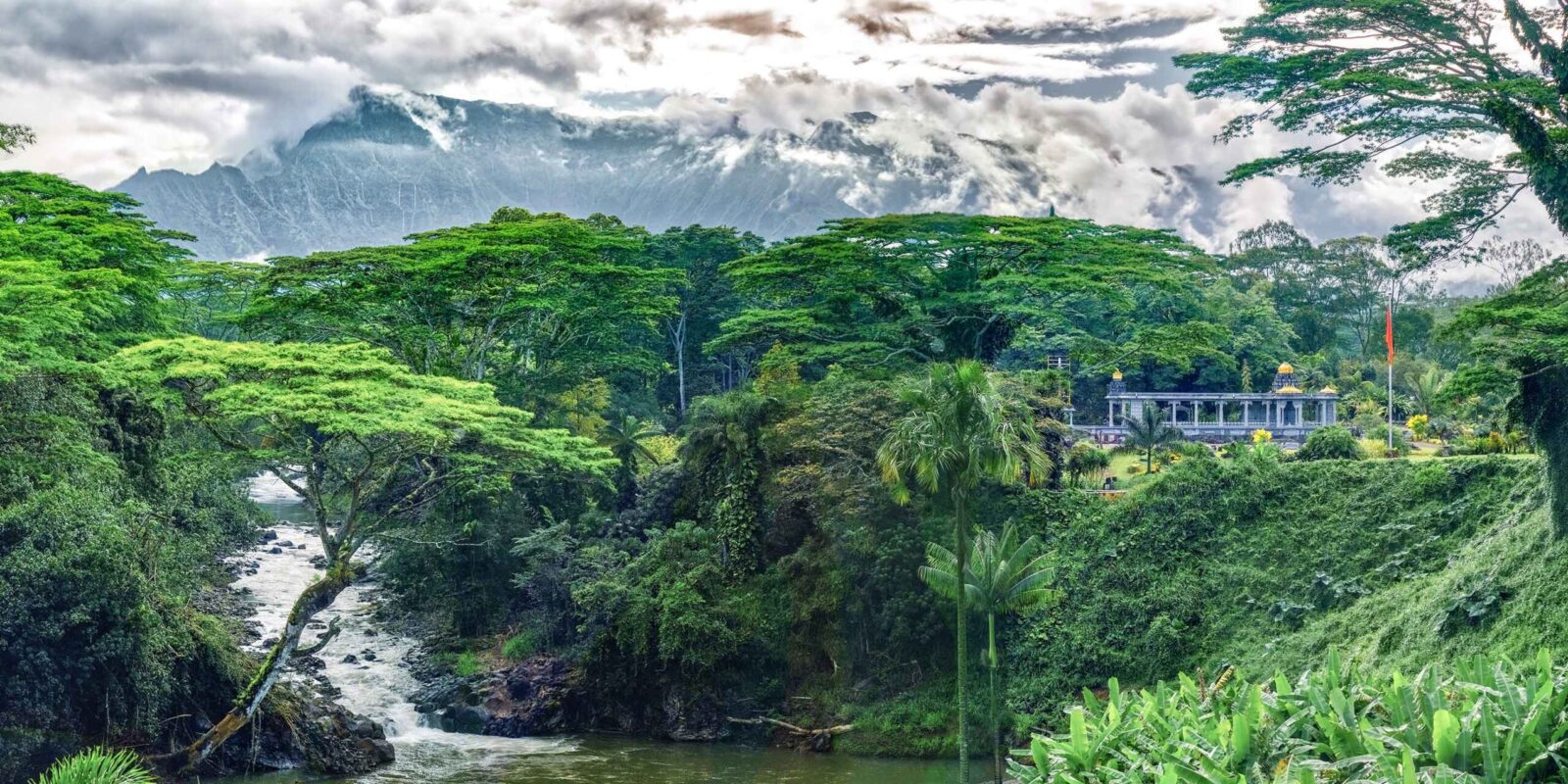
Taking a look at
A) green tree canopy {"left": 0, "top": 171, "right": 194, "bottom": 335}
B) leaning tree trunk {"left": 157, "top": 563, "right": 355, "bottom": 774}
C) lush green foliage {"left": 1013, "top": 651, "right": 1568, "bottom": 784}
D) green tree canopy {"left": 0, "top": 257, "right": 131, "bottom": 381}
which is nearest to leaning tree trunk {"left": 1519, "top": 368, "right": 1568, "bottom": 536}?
lush green foliage {"left": 1013, "top": 651, "right": 1568, "bottom": 784}

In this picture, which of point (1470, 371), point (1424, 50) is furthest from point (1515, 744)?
point (1424, 50)

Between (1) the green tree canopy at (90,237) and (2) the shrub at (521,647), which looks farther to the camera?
(2) the shrub at (521,647)

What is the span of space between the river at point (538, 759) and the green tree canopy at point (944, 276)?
1011cm

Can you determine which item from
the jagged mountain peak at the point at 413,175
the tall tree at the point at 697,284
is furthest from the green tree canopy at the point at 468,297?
the jagged mountain peak at the point at 413,175

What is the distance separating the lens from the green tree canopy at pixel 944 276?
30094mm

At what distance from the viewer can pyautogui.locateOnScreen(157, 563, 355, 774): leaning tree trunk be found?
1983 centimetres

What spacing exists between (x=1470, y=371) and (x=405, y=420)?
15.0 meters

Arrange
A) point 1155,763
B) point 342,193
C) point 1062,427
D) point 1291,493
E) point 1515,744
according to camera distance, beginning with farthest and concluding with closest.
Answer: point 342,193, point 1062,427, point 1291,493, point 1155,763, point 1515,744

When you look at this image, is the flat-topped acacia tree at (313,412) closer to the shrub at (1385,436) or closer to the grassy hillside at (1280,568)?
the grassy hillside at (1280,568)

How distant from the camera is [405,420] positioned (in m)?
19.3

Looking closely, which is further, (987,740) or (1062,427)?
(1062,427)

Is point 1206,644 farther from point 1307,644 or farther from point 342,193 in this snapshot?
point 342,193

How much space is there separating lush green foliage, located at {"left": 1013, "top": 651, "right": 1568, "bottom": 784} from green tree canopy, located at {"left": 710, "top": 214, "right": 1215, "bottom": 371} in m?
22.0

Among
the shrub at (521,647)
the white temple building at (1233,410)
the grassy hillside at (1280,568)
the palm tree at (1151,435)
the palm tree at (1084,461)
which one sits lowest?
the shrub at (521,647)
